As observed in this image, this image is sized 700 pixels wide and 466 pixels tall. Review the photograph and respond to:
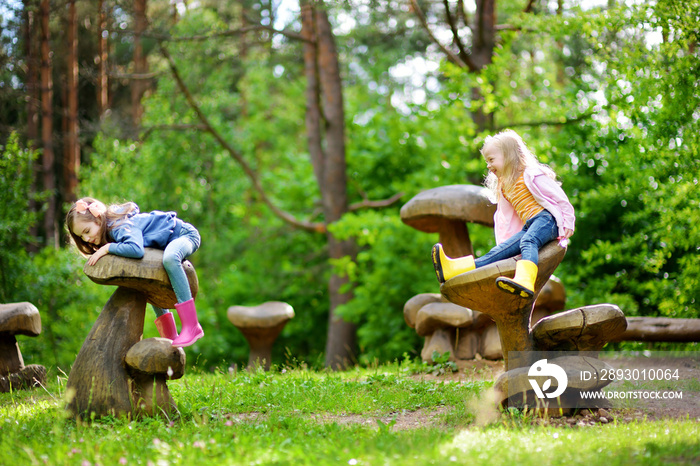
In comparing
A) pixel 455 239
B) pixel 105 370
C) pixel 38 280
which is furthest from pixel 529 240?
pixel 38 280

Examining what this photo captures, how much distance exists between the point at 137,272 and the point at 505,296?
271cm

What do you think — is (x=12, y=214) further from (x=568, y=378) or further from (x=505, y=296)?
(x=568, y=378)

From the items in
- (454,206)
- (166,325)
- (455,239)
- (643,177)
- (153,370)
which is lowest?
(153,370)

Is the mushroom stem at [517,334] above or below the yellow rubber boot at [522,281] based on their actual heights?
below

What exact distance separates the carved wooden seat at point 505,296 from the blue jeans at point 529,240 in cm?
8

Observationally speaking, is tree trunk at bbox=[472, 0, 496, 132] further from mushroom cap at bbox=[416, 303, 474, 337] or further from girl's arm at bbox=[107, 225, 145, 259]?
girl's arm at bbox=[107, 225, 145, 259]

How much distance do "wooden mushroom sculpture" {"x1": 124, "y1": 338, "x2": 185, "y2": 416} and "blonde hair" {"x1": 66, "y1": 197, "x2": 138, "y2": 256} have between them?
95cm

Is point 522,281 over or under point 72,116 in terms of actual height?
under

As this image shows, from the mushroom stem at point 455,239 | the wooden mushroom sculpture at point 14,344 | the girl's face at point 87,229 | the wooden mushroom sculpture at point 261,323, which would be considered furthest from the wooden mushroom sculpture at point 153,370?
the mushroom stem at point 455,239

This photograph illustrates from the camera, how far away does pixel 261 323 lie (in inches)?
289

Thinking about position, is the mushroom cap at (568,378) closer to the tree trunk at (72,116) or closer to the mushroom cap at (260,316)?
the mushroom cap at (260,316)

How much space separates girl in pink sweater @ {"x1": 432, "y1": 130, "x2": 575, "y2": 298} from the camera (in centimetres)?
428

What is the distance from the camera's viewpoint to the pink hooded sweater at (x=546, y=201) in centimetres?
444

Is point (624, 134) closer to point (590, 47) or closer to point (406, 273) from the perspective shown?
point (406, 273)
